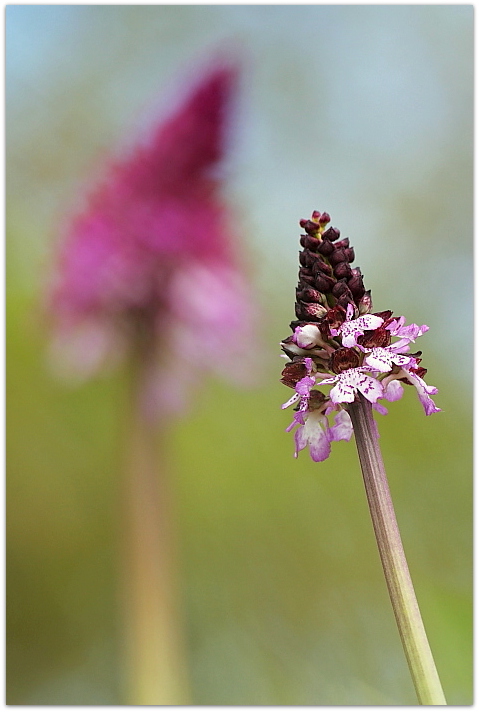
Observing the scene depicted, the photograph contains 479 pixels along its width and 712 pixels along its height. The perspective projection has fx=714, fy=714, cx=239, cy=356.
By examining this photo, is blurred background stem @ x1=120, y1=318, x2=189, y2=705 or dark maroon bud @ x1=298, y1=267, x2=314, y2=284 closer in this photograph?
dark maroon bud @ x1=298, y1=267, x2=314, y2=284

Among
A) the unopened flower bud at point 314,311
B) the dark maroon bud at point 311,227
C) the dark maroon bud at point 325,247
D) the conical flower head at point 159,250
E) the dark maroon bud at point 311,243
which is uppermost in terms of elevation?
the conical flower head at point 159,250

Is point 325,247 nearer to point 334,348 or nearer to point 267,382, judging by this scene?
point 334,348

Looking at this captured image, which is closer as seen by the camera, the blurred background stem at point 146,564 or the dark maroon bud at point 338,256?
the dark maroon bud at point 338,256

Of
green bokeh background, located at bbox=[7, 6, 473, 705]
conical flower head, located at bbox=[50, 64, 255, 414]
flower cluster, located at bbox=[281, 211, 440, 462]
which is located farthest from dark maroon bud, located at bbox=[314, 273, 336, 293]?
green bokeh background, located at bbox=[7, 6, 473, 705]

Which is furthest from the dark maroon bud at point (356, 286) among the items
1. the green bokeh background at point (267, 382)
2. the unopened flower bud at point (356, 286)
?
the green bokeh background at point (267, 382)

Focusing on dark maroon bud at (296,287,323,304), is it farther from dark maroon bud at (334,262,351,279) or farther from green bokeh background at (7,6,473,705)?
green bokeh background at (7,6,473,705)

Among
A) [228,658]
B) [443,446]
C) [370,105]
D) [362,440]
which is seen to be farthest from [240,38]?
[228,658]

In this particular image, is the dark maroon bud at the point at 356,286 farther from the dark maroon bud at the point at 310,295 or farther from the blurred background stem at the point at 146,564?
the blurred background stem at the point at 146,564

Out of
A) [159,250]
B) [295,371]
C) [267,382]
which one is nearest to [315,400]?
[295,371]
